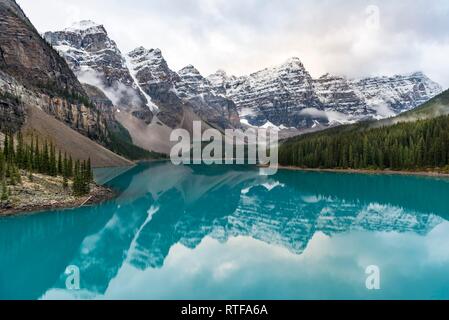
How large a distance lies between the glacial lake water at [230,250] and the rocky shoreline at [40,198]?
1911mm

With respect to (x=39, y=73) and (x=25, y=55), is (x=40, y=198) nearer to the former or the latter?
(x=39, y=73)

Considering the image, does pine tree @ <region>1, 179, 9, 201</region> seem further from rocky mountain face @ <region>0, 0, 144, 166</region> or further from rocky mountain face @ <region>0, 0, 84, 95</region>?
rocky mountain face @ <region>0, 0, 84, 95</region>

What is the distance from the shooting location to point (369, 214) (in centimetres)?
4725

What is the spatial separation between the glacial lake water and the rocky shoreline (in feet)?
6.27

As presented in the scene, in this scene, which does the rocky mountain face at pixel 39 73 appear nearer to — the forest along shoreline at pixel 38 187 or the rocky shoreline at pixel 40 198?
the forest along shoreline at pixel 38 187

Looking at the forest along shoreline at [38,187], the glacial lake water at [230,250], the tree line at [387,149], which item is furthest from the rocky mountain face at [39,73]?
the glacial lake water at [230,250]

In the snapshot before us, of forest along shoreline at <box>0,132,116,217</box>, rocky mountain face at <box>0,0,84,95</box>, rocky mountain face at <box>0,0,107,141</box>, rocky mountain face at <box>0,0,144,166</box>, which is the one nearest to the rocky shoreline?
forest along shoreline at <box>0,132,116,217</box>

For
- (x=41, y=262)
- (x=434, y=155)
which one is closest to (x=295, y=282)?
(x=41, y=262)

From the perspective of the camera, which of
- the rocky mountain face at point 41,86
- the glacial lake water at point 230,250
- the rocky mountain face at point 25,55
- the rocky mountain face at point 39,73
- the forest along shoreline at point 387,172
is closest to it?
the glacial lake water at point 230,250

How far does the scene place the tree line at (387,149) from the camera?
326 ft

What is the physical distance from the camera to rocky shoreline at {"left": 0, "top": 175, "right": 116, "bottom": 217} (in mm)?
40688

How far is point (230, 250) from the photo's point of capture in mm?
29234

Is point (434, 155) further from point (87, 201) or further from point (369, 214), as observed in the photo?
point (87, 201)
